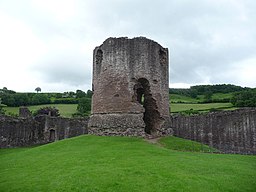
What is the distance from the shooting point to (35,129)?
29172 millimetres

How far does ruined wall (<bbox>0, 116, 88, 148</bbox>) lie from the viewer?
24312 mm

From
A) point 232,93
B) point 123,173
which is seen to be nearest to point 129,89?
point 123,173

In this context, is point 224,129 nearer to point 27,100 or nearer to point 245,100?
point 245,100

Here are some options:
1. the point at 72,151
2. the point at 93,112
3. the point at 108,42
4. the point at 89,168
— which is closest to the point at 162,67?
the point at 108,42

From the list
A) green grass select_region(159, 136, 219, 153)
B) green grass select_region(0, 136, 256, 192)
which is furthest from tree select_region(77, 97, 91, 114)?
green grass select_region(0, 136, 256, 192)

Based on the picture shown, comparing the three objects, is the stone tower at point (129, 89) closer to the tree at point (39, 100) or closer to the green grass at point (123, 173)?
the green grass at point (123, 173)

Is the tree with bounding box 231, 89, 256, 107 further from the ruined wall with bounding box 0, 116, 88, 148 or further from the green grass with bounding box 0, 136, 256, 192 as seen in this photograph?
the green grass with bounding box 0, 136, 256, 192

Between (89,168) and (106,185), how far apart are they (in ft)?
7.05

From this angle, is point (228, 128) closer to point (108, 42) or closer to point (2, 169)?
point (108, 42)

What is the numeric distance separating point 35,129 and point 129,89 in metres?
14.8

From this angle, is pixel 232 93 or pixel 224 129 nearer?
pixel 224 129

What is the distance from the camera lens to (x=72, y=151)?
1432cm

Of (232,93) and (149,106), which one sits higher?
(232,93)

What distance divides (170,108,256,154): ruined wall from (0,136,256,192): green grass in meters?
10.0
